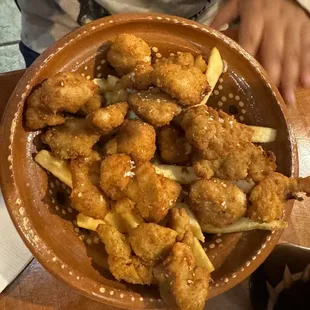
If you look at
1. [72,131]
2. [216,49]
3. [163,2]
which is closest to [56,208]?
[72,131]

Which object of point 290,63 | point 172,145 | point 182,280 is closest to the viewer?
point 182,280

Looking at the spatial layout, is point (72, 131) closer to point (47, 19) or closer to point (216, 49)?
point (216, 49)

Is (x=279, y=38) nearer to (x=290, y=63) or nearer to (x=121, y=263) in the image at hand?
(x=290, y=63)

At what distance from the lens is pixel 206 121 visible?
0.79 m

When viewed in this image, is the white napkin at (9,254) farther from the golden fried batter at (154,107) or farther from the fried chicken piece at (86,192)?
the golden fried batter at (154,107)

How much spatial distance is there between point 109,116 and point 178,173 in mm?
168

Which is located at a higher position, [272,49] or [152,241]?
[272,49]

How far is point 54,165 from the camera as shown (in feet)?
2.64

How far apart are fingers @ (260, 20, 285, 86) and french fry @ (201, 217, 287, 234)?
1.14 ft

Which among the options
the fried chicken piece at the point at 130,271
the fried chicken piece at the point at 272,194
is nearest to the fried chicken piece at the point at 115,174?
the fried chicken piece at the point at 130,271

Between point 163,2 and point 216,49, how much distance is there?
269 millimetres

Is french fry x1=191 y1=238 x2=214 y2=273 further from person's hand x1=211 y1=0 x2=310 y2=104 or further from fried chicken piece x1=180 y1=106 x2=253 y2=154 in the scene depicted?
person's hand x1=211 y1=0 x2=310 y2=104

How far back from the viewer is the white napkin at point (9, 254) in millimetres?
885

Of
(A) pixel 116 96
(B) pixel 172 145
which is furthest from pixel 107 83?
(B) pixel 172 145
